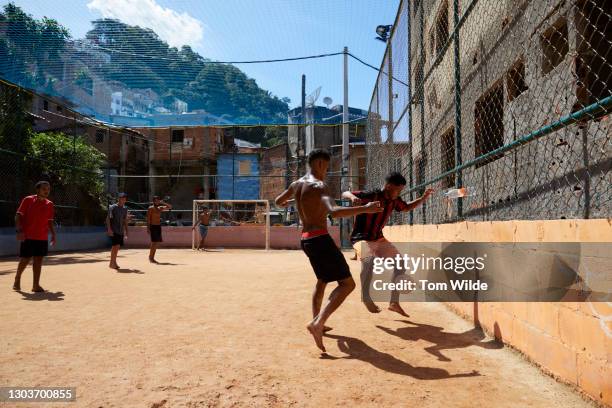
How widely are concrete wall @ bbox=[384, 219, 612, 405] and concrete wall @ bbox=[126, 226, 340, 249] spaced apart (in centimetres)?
1486

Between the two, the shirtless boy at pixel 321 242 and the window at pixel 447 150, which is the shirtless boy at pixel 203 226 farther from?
the shirtless boy at pixel 321 242

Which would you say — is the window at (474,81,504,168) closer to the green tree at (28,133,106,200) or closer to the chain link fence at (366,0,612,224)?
the chain link fence at (366,0,612,224)

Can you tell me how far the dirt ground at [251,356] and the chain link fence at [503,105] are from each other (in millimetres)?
1680

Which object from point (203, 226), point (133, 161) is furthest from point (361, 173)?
point (133, 161)

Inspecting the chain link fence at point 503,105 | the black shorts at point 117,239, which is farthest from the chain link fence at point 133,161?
the chain link fence at point 503,105

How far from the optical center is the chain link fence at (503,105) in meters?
4.48

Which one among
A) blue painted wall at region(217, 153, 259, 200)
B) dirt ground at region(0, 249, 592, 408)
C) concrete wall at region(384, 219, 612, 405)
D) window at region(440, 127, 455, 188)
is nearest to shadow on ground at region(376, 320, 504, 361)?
dirt ground at region(0, 249, 592, 408)

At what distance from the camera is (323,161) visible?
11.7ft

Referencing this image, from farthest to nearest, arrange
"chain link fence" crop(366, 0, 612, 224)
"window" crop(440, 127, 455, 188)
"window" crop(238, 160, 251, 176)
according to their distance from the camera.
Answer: "window" crop(238, 160, 251, 176), "window" crop(440, 127, 455, 188), "chain link fence" crop(366, 0, 612, 224)

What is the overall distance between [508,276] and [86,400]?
10.1 feet

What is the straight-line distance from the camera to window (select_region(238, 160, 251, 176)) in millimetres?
29219

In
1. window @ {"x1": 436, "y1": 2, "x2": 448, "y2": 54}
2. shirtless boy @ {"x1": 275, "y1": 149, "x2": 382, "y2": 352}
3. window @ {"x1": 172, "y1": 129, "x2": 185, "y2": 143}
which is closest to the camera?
shirtless boy @ {"x1": 275, "y1": 149, "x2": 382, "y2": 352}

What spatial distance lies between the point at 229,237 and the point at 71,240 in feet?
20.1

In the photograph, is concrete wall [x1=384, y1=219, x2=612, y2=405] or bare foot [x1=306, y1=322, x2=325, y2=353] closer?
concrete wall [x1=384, y1=219, x2=612, y2=405]
